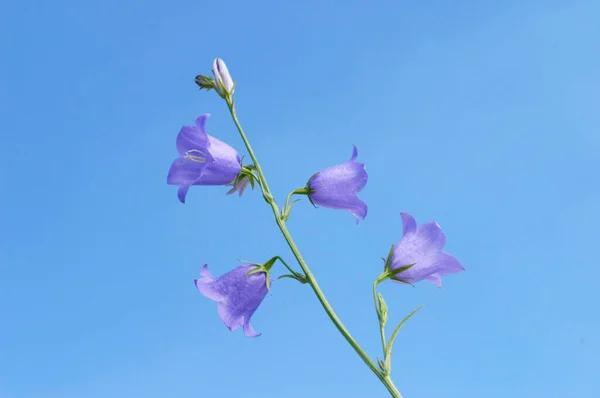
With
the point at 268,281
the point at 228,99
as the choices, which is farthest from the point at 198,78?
the point at 268,281

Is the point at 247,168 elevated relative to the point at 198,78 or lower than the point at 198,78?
lower

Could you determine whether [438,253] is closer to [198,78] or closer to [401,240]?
[401,240]

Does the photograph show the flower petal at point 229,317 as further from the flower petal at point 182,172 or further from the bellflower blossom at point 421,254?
the bellflower blossom at point 421,254

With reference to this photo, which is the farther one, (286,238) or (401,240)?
(401,240)

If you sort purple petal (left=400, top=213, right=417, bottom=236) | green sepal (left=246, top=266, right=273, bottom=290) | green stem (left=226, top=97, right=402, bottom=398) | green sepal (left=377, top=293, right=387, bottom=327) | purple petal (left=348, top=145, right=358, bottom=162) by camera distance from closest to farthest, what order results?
green stem (left=226, top=97, right=402, bottom=398)
green sepal (left=377, top=293, right=387, bottom=327)
green sepal (left=246, top=266, right=273, bottom=290)
purple petal (left=400, top=213, right=417, bottom=236)
purple petal (left=348, top=145, right=358, bottom=162)

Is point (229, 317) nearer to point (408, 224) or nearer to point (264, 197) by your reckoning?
point (264, 197)

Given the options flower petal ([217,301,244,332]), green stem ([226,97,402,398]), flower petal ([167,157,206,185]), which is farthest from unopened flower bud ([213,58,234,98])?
flower petal ([217,301,244,332])

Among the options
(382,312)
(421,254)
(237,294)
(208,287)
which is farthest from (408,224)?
(208,287)

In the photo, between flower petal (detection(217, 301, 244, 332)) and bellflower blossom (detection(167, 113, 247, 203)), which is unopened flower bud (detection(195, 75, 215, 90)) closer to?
bellflower blossom (detection(167, 113, 247, 203))
